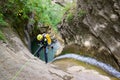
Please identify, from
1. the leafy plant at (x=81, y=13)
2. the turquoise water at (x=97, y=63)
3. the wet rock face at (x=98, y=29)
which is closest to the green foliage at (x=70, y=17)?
the wet rock face at (x=98, y=29)

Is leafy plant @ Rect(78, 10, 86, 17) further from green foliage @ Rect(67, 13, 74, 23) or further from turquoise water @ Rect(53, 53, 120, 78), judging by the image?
turquoise water @ Rect(53, 53, 120, 78)

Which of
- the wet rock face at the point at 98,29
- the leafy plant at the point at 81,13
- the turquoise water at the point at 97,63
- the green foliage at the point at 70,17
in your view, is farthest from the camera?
the green foliage at the point at 70,17

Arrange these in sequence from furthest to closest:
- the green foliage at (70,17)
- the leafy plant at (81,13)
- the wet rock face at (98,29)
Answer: the green foliage at (70,17)
the leafy plant at (81,13)
the wet rock face at (98,29)

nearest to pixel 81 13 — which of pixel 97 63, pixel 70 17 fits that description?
pixel 70 17

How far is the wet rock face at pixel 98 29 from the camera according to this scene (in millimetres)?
9453

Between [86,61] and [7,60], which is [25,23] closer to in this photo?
[86,61]

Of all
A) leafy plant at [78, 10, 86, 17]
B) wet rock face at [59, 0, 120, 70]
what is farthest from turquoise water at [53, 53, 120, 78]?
leafy plant at [78, 10, 86, 17]

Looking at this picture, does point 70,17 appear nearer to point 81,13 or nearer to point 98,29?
point 81,13

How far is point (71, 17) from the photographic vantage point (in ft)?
41.9

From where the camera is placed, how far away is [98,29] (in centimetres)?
1032

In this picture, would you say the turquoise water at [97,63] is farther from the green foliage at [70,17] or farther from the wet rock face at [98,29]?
the green foliage at [70,17]

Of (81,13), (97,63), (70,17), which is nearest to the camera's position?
(97,63)

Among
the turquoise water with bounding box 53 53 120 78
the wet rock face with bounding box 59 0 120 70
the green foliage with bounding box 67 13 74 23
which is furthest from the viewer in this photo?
the green foliage with bounding box 67 13 74 23

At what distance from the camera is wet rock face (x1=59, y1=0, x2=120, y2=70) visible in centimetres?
945
